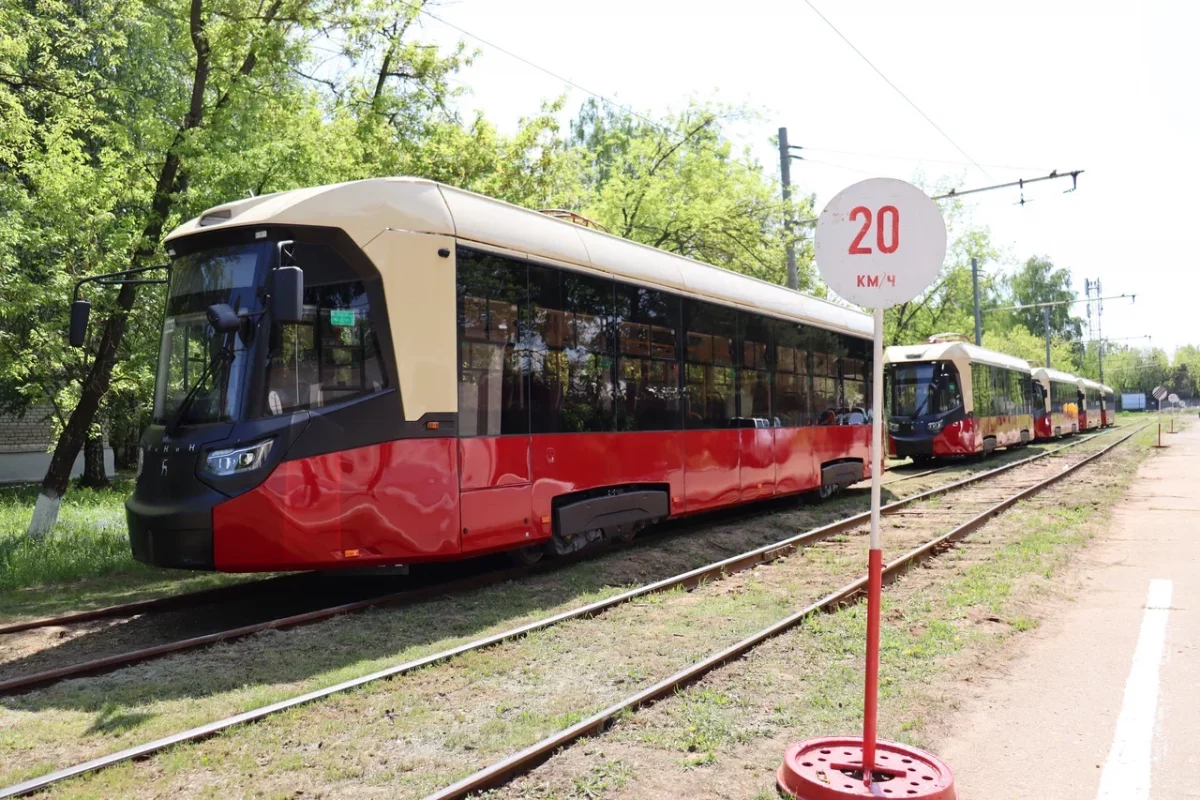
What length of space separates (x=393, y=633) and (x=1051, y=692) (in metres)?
4.37

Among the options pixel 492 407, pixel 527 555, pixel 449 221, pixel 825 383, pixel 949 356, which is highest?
pixel 449 221

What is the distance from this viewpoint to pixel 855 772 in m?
4.03

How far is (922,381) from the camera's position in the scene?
23625 mm

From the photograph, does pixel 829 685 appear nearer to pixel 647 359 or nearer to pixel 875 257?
pixel 875 257

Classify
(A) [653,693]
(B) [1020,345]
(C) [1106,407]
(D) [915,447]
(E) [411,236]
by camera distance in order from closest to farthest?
(A) [653,693], (E) [411,236], (D) [915,447], (C) [1106,407], (B) [1020,345]

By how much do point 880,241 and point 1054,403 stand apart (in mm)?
39382

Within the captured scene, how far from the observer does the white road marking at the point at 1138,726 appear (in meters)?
4.10

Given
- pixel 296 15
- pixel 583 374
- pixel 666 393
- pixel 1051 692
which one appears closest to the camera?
pixel 1051 692

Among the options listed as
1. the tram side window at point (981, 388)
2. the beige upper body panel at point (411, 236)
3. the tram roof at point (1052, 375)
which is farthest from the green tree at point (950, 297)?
the beige upper body panel at point (411, 236)

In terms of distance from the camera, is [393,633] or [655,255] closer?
[393,633]

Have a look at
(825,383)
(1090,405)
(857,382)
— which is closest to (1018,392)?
(857,382)

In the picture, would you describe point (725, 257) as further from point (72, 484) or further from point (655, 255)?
point (72, 484)

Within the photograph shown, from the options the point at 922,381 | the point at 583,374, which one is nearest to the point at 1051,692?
the point at 583,374

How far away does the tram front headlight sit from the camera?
6727mm
